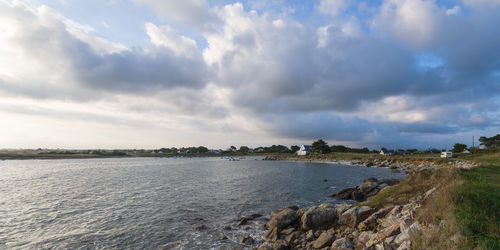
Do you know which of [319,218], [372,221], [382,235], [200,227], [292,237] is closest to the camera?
[382,235]

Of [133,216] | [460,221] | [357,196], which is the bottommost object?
[133,216]

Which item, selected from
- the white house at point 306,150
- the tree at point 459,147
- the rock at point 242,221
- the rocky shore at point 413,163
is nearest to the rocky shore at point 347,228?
the rock at point 242,221

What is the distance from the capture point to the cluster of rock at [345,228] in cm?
985

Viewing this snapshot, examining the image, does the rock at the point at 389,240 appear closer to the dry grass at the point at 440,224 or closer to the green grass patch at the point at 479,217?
the dry grass at the point at 440,224

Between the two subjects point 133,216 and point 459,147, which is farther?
point 459,147

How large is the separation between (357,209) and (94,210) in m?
25.0

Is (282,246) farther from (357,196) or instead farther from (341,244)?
(357,196)

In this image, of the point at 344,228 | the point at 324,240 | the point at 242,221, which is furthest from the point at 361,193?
the point at 324,240

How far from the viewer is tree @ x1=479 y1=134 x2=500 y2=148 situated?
9739 cm

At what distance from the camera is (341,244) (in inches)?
441

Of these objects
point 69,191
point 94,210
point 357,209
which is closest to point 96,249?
point 94,210

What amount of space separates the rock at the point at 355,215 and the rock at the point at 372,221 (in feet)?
2.31

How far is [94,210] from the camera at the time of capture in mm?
22750

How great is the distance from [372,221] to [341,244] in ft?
10.6
